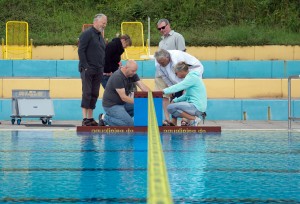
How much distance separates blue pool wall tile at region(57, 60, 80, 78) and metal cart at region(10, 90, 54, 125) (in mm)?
4300

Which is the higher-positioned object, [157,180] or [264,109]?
[264,109]

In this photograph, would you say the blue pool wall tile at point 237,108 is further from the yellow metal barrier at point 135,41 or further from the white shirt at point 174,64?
the yellow metal barrier at point 135,41

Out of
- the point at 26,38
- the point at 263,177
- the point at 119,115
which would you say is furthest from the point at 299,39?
the point at 263,177

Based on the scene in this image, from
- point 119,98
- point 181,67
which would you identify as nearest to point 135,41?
point 119,98

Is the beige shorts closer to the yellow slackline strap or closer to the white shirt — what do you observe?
the white shirt

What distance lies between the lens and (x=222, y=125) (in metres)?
14.7

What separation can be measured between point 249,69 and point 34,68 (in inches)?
187

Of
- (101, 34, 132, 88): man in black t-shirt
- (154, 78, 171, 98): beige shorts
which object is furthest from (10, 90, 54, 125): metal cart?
(154, 78, 171, 98): beige shorts

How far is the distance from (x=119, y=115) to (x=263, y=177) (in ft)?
17.5

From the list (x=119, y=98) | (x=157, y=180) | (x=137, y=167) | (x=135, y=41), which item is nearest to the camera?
(x=157, y=180)

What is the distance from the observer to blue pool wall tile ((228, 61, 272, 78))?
63.0 ft

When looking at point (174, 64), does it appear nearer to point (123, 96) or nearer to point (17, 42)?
point (123, 96)

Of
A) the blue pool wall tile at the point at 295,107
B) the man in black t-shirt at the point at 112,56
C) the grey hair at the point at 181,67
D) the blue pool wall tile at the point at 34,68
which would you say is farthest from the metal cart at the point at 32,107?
the blue pool wall tile at the point at 295,107

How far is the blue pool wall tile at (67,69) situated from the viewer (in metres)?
19.1
